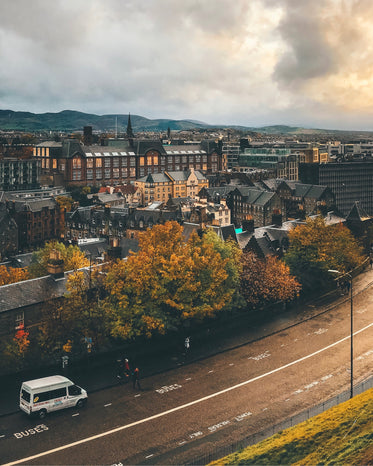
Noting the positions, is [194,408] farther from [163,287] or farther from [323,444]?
Result: [163,287]

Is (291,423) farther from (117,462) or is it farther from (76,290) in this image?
(76,290)

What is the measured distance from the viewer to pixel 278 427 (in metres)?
41.9

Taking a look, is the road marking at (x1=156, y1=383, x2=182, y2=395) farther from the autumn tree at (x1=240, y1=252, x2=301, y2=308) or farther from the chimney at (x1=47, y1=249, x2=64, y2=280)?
the autumn tree at (x1=240, y1=252, x2=301, y2=308)

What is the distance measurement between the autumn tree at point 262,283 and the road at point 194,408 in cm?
849

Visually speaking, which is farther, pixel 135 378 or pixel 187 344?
pixel 187 344

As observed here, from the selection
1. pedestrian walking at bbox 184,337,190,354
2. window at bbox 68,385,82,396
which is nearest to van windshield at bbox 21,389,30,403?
window at bbox 68,385,82,396

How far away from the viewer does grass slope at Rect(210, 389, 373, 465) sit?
31.1m

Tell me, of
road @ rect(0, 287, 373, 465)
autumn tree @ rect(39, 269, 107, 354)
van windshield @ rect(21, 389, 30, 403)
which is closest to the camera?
road @ rect(0, 287, 373, 465)

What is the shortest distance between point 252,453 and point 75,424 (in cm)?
1630

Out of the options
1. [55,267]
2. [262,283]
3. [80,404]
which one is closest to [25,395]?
[80,404]

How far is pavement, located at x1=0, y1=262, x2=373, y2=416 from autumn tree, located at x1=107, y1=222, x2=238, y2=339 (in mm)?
2886

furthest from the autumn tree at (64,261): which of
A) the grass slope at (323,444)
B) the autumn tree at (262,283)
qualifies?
the grass slope at (323,444)

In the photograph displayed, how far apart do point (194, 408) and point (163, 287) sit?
17085 mm

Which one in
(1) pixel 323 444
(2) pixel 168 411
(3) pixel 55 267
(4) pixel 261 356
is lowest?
(2) pixel 168 411
